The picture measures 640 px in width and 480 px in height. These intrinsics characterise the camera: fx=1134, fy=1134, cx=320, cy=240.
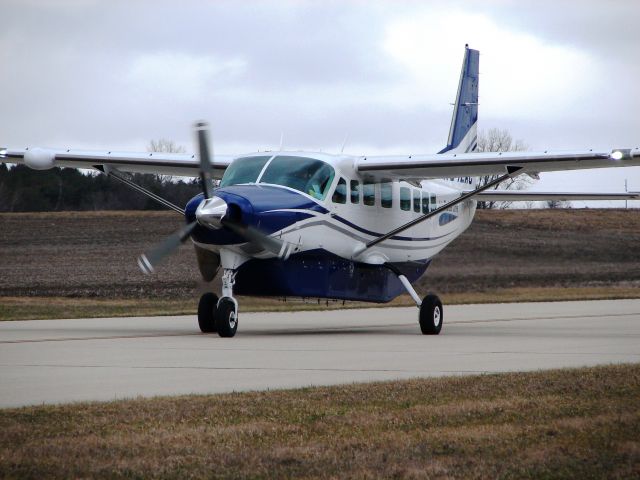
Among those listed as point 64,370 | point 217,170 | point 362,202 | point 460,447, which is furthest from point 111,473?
point 217,170

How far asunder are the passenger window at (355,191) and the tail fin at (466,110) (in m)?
6.10

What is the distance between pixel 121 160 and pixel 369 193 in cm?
530

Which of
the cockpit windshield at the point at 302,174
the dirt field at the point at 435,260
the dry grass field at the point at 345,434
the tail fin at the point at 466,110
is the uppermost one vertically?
the tail fin at the point at 466,110

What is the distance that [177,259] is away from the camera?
44406 millimetres

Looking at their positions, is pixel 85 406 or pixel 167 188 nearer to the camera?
pixel 85 406

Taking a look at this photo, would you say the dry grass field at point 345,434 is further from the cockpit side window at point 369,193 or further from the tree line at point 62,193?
the tree line at point 62,193

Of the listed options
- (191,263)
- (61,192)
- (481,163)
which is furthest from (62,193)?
(481,163)

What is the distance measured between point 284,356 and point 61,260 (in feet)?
98.7

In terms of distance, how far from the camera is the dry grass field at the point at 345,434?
7.34 meters

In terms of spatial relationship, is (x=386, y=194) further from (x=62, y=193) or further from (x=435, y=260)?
(x=62, y=193)

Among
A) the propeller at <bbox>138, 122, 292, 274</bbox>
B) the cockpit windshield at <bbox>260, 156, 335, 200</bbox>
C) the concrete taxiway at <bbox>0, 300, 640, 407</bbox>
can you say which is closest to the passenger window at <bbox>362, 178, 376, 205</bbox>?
the cockpit windshield at <bbox>260, 156, 335, 200</bbox>

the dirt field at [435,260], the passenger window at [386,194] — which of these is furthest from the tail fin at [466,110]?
the dirt field at [435,260]

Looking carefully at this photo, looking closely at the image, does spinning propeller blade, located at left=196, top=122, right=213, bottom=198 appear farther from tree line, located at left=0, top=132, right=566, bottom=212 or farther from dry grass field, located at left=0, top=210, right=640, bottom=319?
tree line, located at left=0, top=132, right=566, bottom=212

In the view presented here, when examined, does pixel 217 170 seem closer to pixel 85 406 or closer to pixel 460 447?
pixel 85 406
